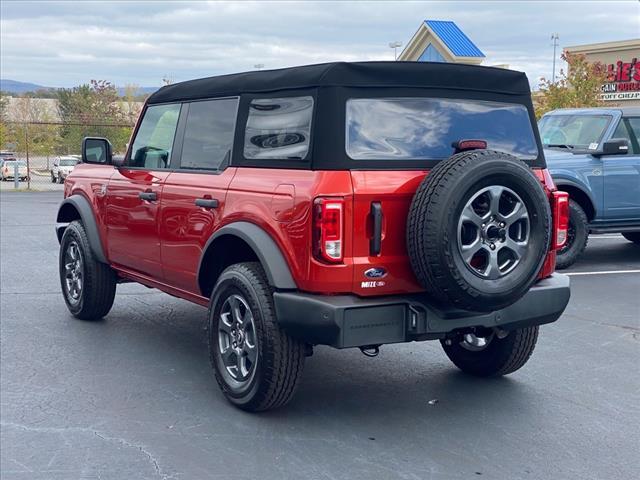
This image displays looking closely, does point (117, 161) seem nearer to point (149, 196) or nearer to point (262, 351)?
point (149, 196)

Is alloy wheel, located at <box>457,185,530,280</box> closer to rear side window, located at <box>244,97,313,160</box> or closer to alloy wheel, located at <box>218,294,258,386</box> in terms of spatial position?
rear side window, located at <box>244,97,313,160</box>

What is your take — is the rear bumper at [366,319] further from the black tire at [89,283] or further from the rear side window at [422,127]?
the black tire at [89,283]

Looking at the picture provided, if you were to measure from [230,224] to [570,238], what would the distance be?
6440 mm

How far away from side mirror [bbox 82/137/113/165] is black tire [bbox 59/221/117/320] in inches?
25.7

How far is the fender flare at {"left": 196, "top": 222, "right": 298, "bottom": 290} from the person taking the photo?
4.84 m

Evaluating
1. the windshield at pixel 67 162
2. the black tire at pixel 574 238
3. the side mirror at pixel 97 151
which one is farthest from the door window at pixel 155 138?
the windshield at pixel 67 162

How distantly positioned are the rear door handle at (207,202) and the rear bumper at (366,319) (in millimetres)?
947

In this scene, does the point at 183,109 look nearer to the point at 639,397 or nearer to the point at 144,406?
the point at 144,406

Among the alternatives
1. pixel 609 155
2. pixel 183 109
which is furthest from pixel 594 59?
pixel 183 109

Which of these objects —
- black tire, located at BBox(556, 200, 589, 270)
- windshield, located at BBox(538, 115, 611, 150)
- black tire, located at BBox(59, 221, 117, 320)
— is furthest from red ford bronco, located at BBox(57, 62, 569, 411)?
windshield, located at BBox(538, 115, 611, 150)

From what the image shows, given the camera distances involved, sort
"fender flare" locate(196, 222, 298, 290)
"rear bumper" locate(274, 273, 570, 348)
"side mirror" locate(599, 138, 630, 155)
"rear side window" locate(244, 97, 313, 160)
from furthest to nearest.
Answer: "side mirror" locate(599, 138, 630, 155) < "rear side window" locate(244, 97, 313, 160) < "fender flare" locate(196, 222, 298, 290) < "rear bumper" locate(274, 273, 570, 348)

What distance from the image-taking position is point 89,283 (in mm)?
7434

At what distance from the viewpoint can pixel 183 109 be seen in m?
6.36

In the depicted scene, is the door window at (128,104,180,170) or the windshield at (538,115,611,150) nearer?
the door window at (128,104,180,170)
